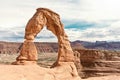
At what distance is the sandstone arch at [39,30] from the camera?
76.4 feet


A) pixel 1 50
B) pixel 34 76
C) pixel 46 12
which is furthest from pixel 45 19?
pixel 1 50

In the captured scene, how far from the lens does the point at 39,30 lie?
23938mm

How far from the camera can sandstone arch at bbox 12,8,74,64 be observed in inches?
917

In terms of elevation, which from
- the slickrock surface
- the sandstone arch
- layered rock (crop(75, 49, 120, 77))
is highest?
the sandstone arch

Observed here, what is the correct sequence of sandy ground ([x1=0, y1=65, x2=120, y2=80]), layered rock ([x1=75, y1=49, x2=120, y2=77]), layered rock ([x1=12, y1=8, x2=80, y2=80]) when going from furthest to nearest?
layered rock ([x1=75, y1=49, x2=120, y2=77]) → layered rock ([x1=12, y1=8, x2=80, y2=80]) → sandy ground ([x1=0, y1=65, x2=120, y2=80])

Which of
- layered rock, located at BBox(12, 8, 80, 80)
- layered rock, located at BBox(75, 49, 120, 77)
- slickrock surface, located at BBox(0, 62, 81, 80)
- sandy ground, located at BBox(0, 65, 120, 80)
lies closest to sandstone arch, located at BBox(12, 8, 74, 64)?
layered rock, located at BBox(12, 8, 80, 80)

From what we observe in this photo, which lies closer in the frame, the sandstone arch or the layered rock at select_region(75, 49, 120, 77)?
the sandstone arch

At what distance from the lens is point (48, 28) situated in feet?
84.2

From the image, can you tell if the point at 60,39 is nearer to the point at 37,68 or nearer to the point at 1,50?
the point at 37,68

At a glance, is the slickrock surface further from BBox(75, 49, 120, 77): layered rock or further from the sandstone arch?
BBox(75, 49, 120, 77): layered rock

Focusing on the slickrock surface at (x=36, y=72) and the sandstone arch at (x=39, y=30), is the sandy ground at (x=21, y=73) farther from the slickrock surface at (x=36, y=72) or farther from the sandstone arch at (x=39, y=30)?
the sandstone arch at (x=39, y=30)

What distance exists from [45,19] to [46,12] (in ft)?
1.96

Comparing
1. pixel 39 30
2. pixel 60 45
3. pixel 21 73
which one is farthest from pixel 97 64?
pixel 21 73

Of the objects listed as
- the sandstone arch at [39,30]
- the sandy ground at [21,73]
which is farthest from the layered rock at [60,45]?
the sandy ground at [21,73]
